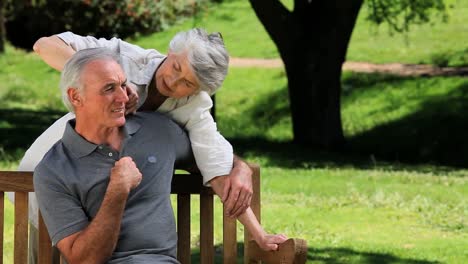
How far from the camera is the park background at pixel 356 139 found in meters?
8.50

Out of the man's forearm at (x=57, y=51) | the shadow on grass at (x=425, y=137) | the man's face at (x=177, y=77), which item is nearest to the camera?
the man's face at (x=177, y=77)

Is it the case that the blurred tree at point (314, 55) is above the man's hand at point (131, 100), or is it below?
below

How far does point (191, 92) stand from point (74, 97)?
441 mm

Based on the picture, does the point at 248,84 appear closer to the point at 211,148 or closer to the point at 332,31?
the point at 332,31

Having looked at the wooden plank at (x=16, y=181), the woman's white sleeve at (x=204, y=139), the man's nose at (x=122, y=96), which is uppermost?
the man's nose at (x=122, y=96)

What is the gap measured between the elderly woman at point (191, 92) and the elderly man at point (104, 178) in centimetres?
15

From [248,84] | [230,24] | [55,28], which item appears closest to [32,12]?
[55,28]

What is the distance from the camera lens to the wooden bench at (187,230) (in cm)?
410

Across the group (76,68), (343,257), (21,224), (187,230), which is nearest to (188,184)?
(187,230)

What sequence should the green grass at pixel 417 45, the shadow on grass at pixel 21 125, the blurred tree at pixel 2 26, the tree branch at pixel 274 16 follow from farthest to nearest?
the blurred tree at pixel 2 26, the green grass at pixel 417 45, the tree branch at pixel 274 16, the shadow on grass at pixel 21 125

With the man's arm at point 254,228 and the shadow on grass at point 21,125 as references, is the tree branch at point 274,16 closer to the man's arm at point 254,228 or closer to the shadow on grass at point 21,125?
the shadow on grass at point 21,125

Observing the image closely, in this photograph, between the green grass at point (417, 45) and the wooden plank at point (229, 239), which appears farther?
the green grass at point (417, 45)

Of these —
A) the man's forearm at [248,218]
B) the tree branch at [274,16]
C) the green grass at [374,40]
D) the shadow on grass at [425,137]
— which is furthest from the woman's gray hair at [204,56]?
the green grass at [374,40]

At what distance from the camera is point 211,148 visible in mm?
4156
